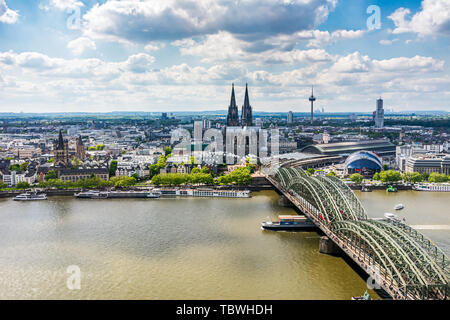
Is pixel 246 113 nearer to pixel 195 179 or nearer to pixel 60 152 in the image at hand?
pixel 195 179

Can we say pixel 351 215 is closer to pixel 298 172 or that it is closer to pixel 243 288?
pixel 243 288

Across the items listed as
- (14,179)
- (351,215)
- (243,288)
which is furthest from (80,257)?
(14,179)

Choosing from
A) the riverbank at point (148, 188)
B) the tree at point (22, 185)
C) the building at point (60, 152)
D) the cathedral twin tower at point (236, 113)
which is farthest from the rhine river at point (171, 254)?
the cathedral twin tower at point (236, 113)

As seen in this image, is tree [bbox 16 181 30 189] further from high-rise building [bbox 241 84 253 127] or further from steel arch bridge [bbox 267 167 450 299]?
high-rise building [bbox 241 84 253 127]


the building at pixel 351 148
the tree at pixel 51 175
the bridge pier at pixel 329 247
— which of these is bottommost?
the bridge pier at pixel 329 247

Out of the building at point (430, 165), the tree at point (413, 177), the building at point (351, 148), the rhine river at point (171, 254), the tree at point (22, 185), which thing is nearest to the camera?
the rhine river at point (171, 254)

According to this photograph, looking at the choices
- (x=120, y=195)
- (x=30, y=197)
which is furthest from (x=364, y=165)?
(x=30, y=197)

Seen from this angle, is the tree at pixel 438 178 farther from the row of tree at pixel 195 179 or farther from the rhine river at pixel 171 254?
the row of tree at pixel 195 179

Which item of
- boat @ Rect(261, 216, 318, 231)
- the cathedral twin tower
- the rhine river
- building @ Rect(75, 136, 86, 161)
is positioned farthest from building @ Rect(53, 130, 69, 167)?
the cathedral twin tower
